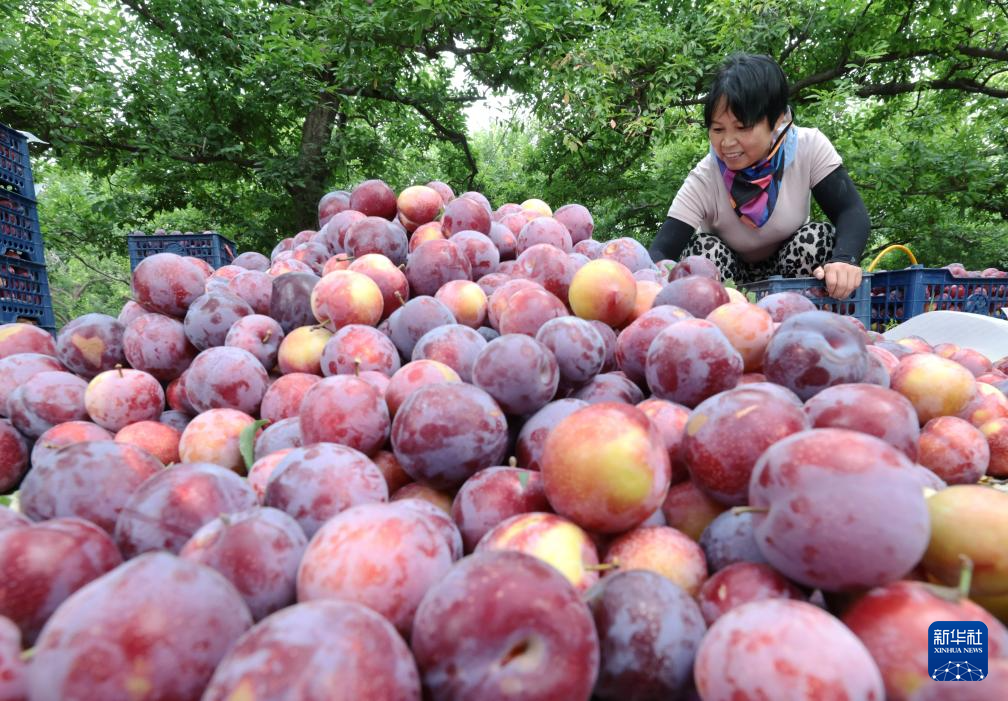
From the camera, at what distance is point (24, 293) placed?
339 cm

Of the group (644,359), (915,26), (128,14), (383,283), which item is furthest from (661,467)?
(128,14)

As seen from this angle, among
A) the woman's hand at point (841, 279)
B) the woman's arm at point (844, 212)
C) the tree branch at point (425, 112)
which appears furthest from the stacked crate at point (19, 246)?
the woman's arm at point (844, 212)

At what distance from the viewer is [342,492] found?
1.00 m

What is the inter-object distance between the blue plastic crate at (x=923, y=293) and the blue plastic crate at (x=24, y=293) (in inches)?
196

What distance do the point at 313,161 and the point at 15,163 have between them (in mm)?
3401

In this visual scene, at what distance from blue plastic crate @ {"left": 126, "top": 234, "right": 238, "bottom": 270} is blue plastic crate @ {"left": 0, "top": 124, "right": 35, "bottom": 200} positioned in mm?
1352

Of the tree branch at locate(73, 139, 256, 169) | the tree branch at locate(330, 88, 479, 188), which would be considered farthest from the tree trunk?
the tree branch at locate(73, 139, 256, 169)

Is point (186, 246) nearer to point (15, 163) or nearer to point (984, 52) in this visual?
point (15, 163)

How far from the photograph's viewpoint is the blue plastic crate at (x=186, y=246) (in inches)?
201

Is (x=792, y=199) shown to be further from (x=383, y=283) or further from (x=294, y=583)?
(x=294, y=583)

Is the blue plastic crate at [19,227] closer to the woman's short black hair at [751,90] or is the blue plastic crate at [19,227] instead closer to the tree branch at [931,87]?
the woman's short black hair at [751,90]

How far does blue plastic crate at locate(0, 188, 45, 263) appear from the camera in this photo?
3.40 metres

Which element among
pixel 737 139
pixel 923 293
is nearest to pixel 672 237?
pixel 737 139

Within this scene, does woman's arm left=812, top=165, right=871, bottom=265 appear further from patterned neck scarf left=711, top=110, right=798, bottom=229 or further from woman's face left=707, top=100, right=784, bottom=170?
woman's face left=707, top=100, right=784, bottom=170
